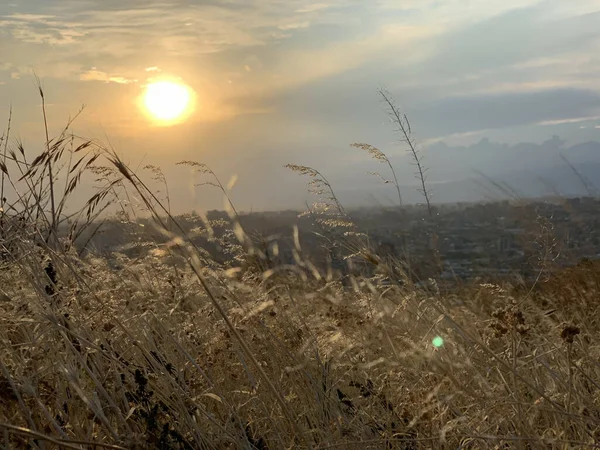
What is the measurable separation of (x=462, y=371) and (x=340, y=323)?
0.72 m

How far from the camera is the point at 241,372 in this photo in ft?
9.31

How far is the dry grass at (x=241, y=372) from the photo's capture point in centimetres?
192

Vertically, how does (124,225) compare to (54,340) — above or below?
above

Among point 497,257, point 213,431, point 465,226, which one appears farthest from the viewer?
point 465,226

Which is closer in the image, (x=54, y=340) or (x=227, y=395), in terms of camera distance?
(x=54, y=340)

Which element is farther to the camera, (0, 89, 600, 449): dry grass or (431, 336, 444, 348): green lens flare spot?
(431, 336, 444, 348): green lens flare spot

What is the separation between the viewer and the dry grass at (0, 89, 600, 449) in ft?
6.30

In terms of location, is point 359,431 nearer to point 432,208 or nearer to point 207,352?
point 207,352

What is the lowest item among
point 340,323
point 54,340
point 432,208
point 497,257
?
point 497,257

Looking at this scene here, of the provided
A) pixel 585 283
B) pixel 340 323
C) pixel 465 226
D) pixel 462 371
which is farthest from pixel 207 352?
pixel 465 226

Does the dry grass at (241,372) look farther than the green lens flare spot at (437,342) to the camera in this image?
No

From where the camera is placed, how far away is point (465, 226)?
29.2 ft

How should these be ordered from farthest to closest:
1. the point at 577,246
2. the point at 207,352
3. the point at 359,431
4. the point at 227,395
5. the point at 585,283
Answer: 1. the point at 577,246
2. the point at 585,283
3. the point at 207,352
4. the point at 227,395
5. the point at 359,431

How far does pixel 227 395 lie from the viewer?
2.56 meters
